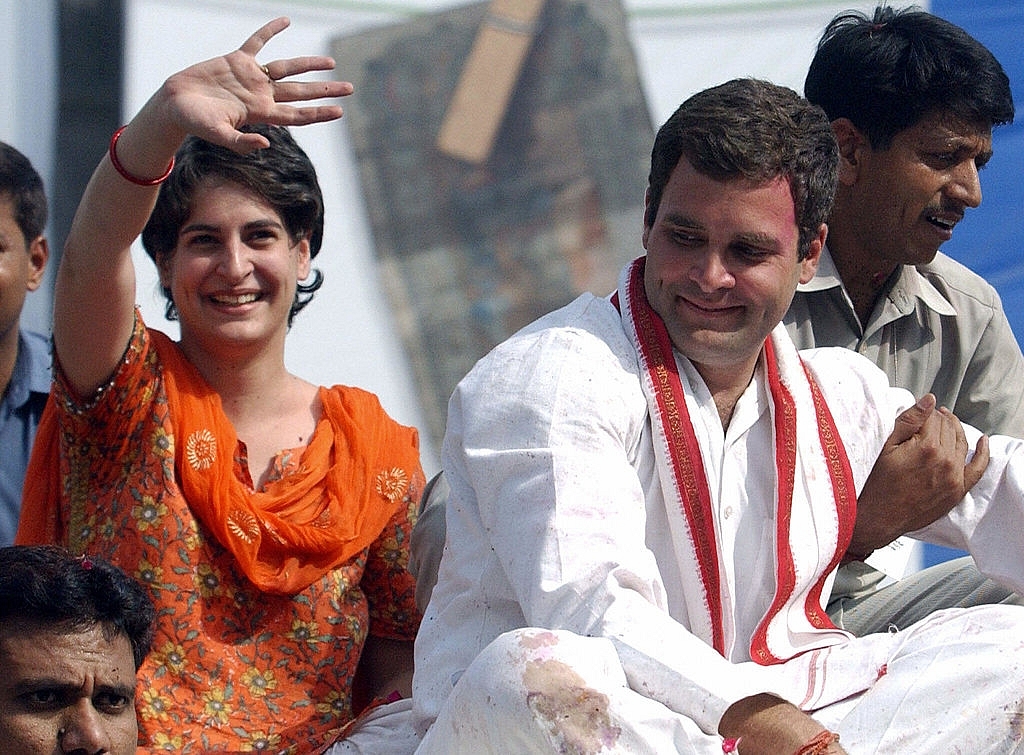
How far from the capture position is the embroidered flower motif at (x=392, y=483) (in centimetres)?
336

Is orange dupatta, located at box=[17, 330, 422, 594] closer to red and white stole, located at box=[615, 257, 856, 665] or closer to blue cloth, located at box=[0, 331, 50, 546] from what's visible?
blue cloth, located at box=[0, 331, 50, 546]

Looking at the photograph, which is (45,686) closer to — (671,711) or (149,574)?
(149,574)

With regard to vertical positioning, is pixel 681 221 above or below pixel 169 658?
above

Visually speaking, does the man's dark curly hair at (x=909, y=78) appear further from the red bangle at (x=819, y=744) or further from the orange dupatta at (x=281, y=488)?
the red bangle at (x=819, y=744)

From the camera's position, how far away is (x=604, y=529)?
2.52 metres

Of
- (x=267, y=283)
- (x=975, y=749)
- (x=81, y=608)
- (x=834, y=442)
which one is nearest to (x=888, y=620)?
(x=834, y=442)

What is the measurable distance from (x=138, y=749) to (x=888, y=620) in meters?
1.69

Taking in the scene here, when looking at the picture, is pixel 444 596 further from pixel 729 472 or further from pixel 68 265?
pixel 68 265

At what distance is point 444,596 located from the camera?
278 cm

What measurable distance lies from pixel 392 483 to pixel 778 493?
94 cm

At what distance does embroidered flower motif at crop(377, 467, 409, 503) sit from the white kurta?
22.7 inches

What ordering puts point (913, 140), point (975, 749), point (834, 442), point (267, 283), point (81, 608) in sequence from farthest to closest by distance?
point (913, 140), point (267, 283), point (834, 442), point (81, 608), point (975, 749)

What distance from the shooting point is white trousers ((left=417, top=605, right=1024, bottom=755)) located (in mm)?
2242

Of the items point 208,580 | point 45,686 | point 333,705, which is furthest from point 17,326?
point 45,686
